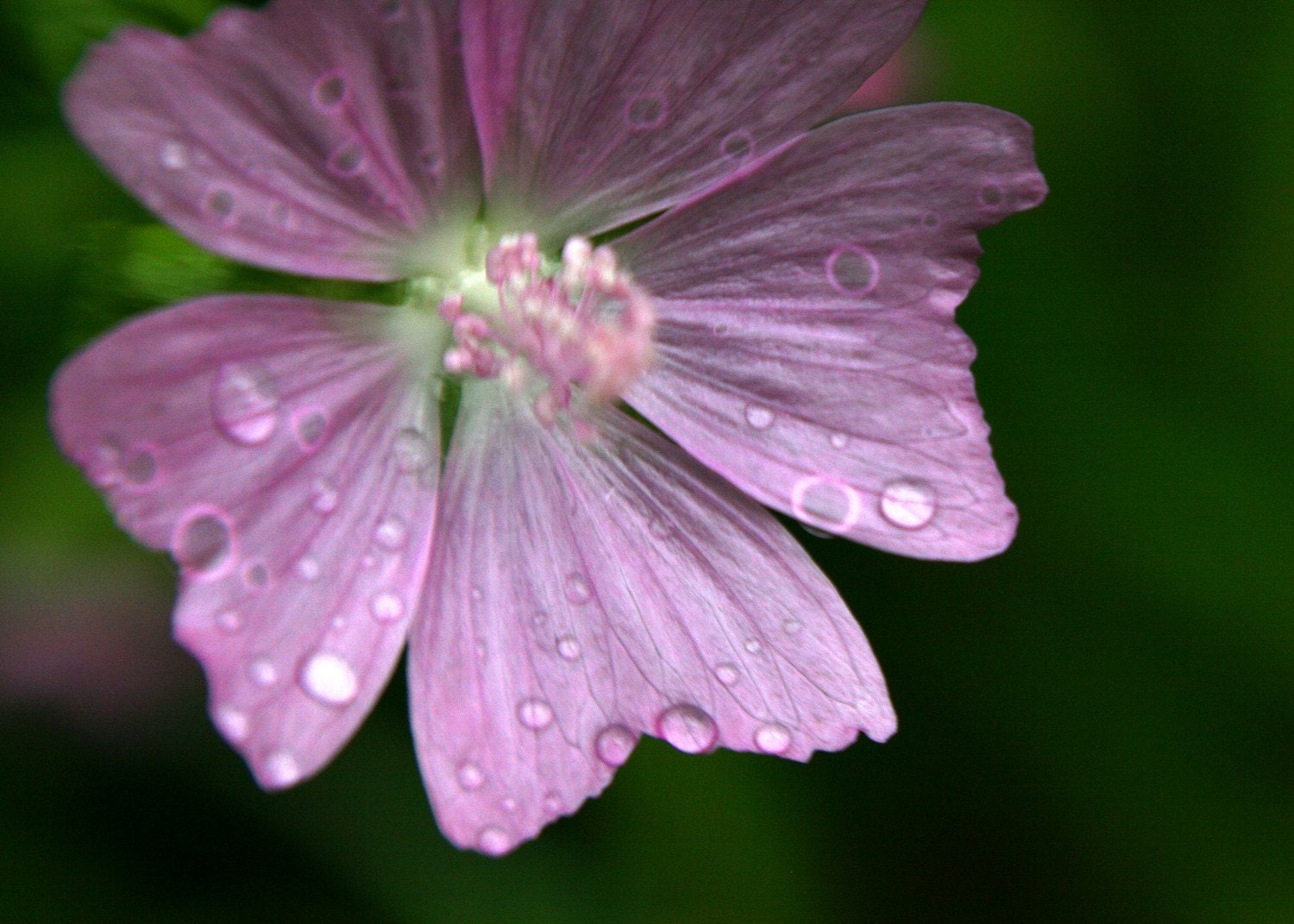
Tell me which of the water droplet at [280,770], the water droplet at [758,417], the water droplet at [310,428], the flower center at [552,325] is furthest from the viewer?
the water droplet at [758,417]

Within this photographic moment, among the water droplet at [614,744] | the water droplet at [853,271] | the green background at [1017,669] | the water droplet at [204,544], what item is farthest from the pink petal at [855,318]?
the green background at [1017,669]

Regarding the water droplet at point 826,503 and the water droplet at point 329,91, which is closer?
the water droplet at point 329,91

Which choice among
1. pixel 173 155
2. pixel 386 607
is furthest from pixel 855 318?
pixel 173 155

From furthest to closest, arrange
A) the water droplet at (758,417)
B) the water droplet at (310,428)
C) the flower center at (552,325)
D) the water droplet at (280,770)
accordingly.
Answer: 1. the water droplet at (758,417)
2. the flower center at (552,325)
3. the water droplet at (310,428)
4. the water droplet at (280,770)

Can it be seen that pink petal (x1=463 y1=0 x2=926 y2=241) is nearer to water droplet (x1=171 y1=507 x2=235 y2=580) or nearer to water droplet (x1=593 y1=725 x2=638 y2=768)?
water droplet (x1=171 y1=507 x2=235 y2=580)

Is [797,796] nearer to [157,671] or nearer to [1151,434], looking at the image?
[1151,434]

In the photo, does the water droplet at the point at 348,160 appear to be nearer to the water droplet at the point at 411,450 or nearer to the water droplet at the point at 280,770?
the water droplet at the point at 411,450

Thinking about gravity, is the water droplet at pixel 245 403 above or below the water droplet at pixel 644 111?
below

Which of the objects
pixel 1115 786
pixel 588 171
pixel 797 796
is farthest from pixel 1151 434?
pixel 588 171
